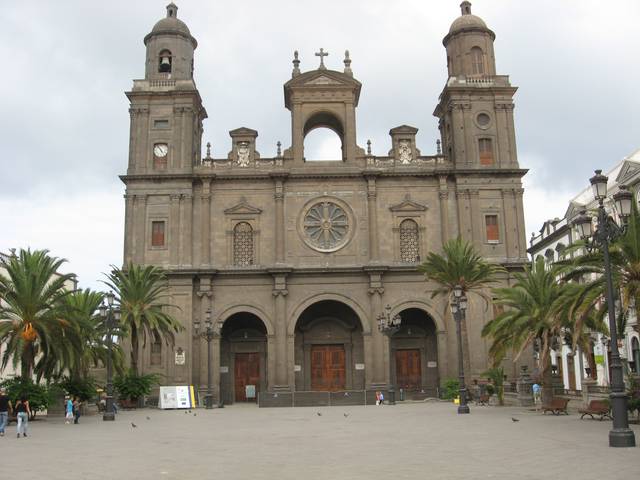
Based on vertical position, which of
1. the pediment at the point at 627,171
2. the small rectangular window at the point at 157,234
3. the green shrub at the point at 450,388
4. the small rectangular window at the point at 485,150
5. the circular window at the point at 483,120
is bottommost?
the green shrub at the point at 450,388

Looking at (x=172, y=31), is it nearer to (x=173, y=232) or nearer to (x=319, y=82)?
(x=319, y=82)

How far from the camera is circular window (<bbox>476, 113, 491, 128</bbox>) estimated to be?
46.1 metres

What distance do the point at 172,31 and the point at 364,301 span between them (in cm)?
2192

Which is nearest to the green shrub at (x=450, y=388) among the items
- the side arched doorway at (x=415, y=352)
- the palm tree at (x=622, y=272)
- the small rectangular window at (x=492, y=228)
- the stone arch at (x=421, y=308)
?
the stone arch at (x=421, y=308)

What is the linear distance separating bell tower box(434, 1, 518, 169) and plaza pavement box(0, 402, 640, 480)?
22701mm

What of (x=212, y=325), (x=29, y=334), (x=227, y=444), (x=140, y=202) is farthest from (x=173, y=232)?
(x=227, y=444)

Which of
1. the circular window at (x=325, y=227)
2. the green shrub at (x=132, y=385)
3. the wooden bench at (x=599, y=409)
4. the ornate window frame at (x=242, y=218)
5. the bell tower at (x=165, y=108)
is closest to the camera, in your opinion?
the wooden bench at (x=599, y=409)

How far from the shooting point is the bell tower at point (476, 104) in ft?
149

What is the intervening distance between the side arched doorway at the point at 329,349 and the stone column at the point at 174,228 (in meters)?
8.90

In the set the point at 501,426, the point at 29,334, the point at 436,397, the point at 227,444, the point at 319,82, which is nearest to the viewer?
the point at 227,444

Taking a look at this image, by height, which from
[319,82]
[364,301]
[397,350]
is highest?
[319,82]

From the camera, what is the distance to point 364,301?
143ft

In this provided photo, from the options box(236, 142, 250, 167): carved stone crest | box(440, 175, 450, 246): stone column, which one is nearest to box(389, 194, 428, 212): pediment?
box(440, 175, 450, 246): stone column

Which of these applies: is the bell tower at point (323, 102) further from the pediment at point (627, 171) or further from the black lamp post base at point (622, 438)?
the black lamp post base at point (622, 438)
